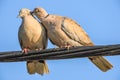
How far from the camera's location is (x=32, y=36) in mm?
10703

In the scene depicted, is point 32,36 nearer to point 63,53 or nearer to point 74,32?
point 74,32

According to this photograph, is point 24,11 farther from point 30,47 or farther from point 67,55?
point 67,55

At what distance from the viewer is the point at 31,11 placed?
11203mm

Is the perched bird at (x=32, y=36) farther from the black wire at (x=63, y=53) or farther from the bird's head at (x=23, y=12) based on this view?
the black wire at (x=63, y=53)

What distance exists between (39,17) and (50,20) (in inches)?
23.5

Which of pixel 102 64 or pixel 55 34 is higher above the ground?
pixel 55 34

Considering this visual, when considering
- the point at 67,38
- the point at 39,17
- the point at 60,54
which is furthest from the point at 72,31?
the point at 60,54

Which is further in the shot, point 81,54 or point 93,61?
point 93,61

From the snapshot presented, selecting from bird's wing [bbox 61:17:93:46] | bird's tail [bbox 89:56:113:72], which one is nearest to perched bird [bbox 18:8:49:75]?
bird's wing [bbox 61:17:93:46]

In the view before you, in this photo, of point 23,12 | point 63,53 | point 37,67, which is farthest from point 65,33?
point 63,53

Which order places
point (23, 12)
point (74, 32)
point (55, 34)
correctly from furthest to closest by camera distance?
1. point (23, 12)
2. point (74, 32)
3. point (55, 34)

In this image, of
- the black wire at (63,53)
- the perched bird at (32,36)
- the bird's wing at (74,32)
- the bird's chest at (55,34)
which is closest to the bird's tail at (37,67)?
the perched bird at (32,36)

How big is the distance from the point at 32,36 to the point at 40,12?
0.80 m

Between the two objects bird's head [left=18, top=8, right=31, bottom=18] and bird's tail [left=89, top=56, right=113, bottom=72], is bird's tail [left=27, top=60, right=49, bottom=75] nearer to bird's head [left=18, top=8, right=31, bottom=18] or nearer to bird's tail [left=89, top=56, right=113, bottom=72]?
bird's head [left=18, top=8, right=31, bottom=18]
